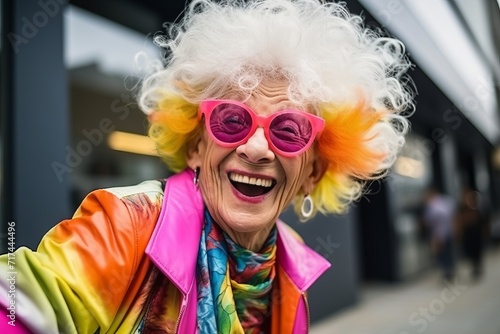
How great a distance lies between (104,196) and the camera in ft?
3.62

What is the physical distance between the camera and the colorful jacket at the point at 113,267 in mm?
896

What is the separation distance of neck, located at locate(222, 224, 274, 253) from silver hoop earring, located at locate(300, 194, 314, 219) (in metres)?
0.22

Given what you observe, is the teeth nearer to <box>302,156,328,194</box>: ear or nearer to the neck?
the neck

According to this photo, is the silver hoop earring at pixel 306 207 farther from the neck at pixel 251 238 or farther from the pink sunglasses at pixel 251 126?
the pink sunglasses at pixel 251 126

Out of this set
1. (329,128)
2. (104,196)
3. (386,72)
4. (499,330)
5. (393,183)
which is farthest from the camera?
(393,183)

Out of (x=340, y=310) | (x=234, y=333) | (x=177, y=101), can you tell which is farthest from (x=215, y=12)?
(x=340, y=310)

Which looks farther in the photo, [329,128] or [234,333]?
[329,128]

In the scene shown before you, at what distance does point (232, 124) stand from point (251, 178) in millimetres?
176

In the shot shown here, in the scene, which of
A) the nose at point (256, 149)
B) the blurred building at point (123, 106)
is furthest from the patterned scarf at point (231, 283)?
the blurred building at point (123, 106)

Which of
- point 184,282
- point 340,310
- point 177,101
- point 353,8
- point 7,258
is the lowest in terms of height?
point 340,310

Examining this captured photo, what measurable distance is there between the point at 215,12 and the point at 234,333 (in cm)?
109

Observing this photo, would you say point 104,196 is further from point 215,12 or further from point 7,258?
point 215,12

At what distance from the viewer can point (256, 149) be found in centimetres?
124

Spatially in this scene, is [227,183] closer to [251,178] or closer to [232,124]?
[251,178]
